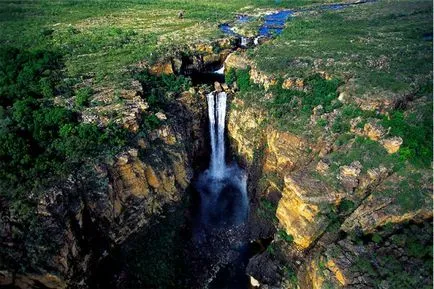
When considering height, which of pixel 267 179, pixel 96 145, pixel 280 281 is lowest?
pixel 280 281

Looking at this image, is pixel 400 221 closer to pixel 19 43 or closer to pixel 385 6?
pixel 19 43

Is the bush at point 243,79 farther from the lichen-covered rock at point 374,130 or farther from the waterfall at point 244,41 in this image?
the lichen-covered rock at point 374,130

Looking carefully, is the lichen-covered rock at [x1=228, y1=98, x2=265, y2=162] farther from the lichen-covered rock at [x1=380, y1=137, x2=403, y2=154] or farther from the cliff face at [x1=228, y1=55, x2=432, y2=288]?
the lichen-covered rock at [x1=380, y1=137, x2=403, y2=154]

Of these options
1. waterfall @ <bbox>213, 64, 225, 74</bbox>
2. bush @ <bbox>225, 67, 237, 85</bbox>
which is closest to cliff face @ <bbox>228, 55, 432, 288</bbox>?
bush @ <bbox>225, 67, 237, 85</bbox>

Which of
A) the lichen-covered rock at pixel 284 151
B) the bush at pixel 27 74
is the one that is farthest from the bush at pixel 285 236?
the bush at pixel 27 74

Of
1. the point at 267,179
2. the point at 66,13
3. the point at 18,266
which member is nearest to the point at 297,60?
the point at 267,179
